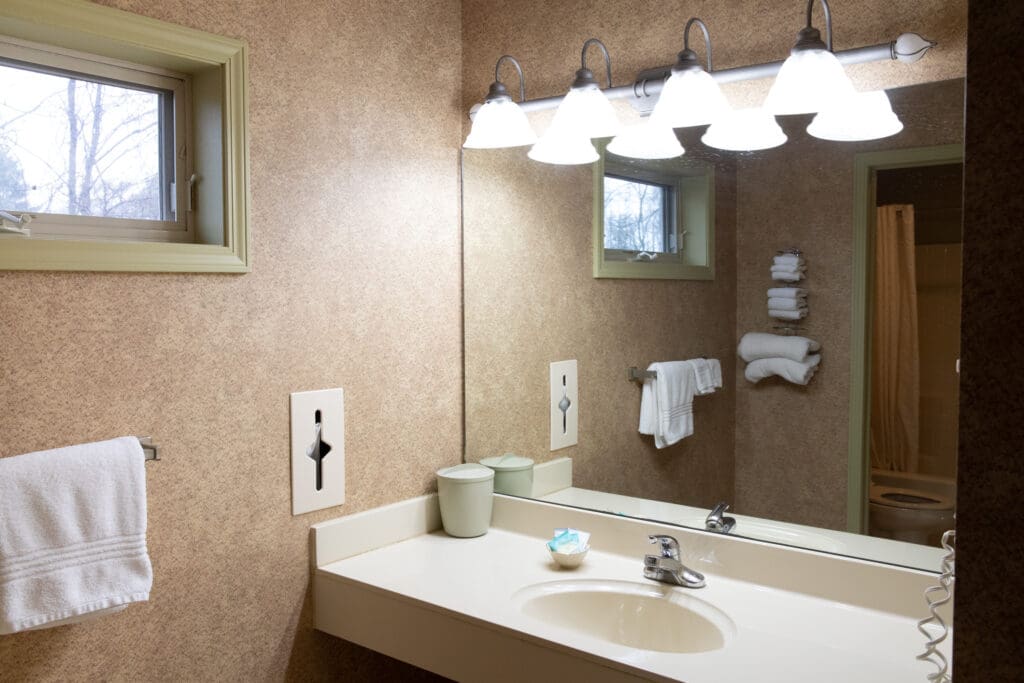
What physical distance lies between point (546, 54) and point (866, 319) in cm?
99

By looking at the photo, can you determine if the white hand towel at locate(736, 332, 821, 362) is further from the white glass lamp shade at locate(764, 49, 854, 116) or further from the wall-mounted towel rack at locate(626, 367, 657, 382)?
the white glass lamp shade at locate(764, 49, 854, 116)

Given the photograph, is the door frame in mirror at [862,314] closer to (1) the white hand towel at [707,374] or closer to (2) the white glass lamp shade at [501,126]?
(1) the white hand towel at [707,374]

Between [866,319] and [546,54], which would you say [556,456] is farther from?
[546,54]

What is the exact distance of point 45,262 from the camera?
1.34m

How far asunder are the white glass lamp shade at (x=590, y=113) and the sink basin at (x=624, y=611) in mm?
996

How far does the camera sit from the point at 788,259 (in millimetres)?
1600

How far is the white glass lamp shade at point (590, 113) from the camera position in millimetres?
1803

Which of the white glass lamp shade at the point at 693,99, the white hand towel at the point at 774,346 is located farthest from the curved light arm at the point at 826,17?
the white hand towel at the point at 774,346

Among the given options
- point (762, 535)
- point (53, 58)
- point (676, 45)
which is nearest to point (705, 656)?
point (762, 535)

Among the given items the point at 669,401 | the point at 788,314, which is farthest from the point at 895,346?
the point at 669,401

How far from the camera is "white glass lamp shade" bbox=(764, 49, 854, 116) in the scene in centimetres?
148

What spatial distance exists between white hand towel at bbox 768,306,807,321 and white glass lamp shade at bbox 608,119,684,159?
399 millimetres

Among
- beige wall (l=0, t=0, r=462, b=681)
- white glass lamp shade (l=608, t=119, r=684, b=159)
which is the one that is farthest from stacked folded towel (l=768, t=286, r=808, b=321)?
beige wall (l=0, t=0, r=462, b=681)

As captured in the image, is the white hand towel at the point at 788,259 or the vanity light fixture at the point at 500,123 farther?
the vanity light fixture at the point at 500,123
